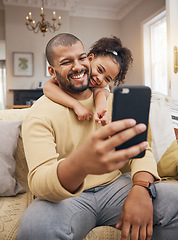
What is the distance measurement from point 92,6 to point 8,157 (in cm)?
550

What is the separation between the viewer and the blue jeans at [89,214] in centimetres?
72

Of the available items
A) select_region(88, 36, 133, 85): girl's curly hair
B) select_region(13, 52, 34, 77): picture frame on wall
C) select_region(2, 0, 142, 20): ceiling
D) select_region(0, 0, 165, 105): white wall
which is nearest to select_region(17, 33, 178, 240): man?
select_region(88, 36, 133, 85): girl's curly hair

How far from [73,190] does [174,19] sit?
3.18m

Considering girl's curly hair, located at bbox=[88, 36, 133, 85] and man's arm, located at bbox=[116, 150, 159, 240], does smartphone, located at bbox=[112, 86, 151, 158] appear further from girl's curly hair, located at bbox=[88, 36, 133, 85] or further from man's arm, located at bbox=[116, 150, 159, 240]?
girl's curly hair, located at bbox=[88, 36, 133, 85]

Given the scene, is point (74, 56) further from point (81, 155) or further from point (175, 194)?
point (175, 194)

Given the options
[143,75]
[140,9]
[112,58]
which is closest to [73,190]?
[112,58]

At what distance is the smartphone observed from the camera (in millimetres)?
651

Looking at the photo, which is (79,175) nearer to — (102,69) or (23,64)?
(102,69)

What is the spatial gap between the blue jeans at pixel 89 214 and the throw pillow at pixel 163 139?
0.39 m

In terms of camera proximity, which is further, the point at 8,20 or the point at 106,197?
the point at 8,20

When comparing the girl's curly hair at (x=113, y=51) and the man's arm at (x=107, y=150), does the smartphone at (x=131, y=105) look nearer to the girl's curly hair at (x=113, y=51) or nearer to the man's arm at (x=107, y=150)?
the man's arm at (x=107, y=150)

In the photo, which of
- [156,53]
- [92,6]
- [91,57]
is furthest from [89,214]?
[92,6]

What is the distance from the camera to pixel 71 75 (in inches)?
40.2

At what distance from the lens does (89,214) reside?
88 centimetres
